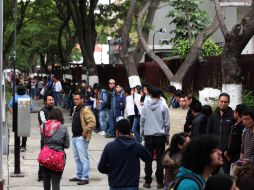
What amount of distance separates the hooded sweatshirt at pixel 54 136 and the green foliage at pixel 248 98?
19.0 feet

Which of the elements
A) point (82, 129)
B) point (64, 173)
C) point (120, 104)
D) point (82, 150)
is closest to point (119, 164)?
point (82, 129)

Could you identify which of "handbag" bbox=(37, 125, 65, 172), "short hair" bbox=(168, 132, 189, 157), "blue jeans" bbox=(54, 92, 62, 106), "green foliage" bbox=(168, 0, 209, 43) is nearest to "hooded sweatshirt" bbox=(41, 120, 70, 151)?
"handbag" bbox=(37, 125, 65, 172)

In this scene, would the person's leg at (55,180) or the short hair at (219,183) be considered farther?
the person's leg at (55,180)

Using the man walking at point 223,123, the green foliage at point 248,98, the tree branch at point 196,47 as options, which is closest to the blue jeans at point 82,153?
the man walking at point 223,123

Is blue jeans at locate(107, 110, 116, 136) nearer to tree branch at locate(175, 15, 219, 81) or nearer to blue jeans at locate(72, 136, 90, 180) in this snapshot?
tree branch at locate(175, 15, 219, 81)

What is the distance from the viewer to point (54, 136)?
34.7 ft

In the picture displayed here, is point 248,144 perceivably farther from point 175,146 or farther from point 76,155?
point 76,155

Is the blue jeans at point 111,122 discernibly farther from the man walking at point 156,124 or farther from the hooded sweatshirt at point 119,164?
the hooded sweatshirt at point 119,164

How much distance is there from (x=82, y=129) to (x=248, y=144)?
3836 mm

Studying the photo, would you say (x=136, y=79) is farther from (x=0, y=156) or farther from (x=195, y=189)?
(x=195, y=189)

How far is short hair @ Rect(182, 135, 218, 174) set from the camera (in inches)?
205

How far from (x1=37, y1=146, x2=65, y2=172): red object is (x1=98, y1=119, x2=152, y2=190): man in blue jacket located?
219cm

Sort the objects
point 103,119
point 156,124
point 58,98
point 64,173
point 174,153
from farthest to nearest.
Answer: point 58,98, point 103,119, point 64,173, point 156,124, point 174,153

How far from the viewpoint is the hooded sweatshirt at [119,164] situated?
827 cm
